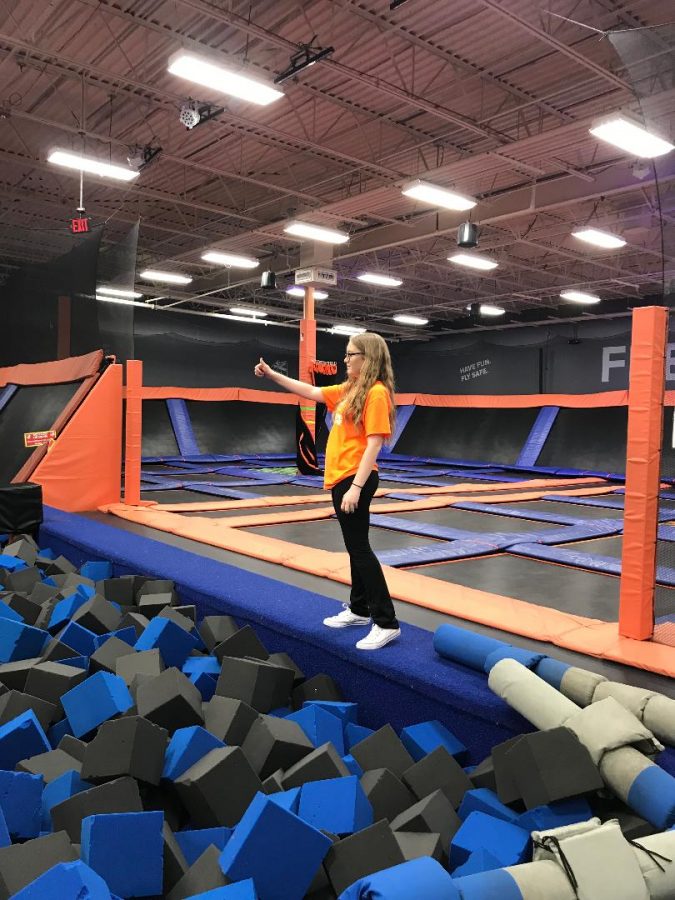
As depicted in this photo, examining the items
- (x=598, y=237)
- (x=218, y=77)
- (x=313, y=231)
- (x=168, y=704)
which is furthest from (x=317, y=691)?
(x=598, y=237)

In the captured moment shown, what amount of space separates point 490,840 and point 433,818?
151 mm

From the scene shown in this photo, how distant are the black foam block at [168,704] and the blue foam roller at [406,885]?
0.89m

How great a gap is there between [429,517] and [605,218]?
24.9 ft

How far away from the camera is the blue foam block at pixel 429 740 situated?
6.24 feet

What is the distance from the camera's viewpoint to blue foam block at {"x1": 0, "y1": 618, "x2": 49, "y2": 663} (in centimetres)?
246

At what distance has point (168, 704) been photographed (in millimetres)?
1894

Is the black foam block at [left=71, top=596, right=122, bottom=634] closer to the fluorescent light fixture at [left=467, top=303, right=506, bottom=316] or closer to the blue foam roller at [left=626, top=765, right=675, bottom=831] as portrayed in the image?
the blue foam roller at [left=626, top=765, right=675, bottom=831]

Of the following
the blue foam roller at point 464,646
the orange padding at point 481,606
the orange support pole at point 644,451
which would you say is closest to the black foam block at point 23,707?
the blue foam roller at point 464,646

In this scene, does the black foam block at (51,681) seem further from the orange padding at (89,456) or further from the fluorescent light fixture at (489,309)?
the fluorescent light fixture at (489,309)

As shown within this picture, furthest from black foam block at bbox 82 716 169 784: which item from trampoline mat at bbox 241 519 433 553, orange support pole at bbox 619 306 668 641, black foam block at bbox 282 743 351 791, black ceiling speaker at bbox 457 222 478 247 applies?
black ceiling speaker at bbox 457 222 478 247

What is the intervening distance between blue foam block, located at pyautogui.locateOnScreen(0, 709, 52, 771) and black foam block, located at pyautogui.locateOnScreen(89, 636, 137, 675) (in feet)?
1.31

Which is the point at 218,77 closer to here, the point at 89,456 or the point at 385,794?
the point at 89,456

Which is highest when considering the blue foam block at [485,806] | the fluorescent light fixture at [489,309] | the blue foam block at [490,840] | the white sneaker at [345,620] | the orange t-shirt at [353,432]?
the fluorescent light fixture at [489,309]

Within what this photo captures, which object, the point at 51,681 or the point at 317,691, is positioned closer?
the point at 51,681
